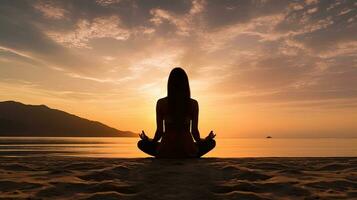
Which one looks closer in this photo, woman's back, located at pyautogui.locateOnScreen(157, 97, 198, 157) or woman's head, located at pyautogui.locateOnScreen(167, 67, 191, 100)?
woman's head, located at pyautogui.locateOnScreen(167, 67, 191, 100)

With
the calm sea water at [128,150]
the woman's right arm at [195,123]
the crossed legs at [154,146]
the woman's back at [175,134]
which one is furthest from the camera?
the calm sea water at [128,150]

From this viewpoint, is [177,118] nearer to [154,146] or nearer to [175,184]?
[154,146]

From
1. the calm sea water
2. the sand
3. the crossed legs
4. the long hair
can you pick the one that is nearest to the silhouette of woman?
the long hair

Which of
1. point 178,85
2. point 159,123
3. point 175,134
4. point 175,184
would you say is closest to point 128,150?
point 159,123

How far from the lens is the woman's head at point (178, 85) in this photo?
894 centimetres

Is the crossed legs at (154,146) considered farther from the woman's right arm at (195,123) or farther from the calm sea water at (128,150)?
the calm sea water at (128,150)

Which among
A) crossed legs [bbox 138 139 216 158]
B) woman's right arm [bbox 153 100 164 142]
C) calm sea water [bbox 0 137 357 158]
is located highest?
woman's right arm [bbox 153 100 164 142]

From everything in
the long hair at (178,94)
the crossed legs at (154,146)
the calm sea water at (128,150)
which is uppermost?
the long hair at (178,94)

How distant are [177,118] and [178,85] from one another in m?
1.06

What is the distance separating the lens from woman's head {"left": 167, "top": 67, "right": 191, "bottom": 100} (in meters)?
8.94

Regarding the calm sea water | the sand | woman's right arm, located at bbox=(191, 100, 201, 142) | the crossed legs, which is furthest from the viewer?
the calm sea water

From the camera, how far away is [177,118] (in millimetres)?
9297

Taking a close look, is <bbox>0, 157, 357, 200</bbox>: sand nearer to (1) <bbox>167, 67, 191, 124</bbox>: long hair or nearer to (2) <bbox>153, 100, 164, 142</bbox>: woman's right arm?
(1) <bbox>167, 67, 191, 124</bbox>: long hair

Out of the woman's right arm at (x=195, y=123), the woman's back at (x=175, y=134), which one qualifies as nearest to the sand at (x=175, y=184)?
the woman's back at (x=175, y=134)
